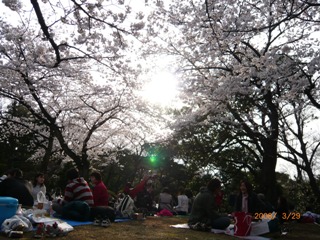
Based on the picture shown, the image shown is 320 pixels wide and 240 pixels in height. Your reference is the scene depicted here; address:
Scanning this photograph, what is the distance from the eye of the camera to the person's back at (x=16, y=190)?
6.03 metres

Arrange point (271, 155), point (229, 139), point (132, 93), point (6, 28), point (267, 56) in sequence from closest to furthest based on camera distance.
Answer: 1. point (267, 56)
2. point (6, 28)
3. point (271, 155)
4. point (132, 93)
5. point (229, 139)

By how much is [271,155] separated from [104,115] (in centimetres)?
758

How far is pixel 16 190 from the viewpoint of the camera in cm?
612

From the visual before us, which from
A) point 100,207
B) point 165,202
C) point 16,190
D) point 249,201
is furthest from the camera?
point 165,202

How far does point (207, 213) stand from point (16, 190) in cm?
382

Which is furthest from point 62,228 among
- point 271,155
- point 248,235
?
point 271,155

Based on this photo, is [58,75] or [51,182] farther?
[51,182]

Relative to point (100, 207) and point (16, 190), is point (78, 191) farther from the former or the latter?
point (16, 190)

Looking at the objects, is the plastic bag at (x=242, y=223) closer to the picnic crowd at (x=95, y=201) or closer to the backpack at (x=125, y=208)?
the picnic crowd at (x=95, y=201)

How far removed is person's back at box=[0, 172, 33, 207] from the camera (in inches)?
237

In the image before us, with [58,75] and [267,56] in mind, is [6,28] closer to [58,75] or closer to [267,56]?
[58,75]

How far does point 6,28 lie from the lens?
10.2 metres

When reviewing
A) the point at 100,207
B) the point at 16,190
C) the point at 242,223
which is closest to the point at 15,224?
the point at 16,190

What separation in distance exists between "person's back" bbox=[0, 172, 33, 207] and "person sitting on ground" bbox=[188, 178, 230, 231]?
331 cm
